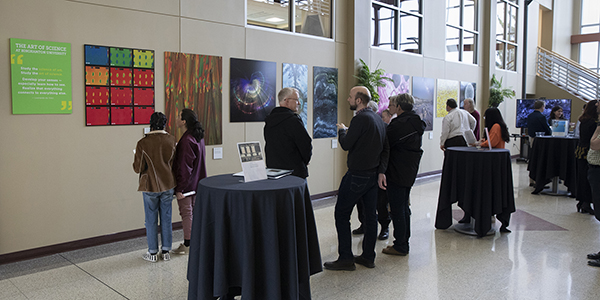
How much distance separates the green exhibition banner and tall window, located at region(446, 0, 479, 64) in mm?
8708

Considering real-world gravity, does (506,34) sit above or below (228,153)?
above

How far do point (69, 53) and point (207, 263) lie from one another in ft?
9.82

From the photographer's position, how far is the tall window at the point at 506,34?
12.9 m

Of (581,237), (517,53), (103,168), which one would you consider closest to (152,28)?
(103,168)

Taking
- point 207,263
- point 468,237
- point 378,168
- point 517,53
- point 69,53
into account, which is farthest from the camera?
point 517,53

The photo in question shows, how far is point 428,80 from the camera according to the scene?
1005 cm

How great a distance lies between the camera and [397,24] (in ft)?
29.9

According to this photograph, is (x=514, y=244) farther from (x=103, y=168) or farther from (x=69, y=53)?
(x=69, y=53)

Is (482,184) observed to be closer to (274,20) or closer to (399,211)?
(399,211)

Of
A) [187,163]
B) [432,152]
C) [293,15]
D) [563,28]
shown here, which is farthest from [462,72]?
[563,28]

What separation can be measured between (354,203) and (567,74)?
49.7 feet

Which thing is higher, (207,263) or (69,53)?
(69,53)

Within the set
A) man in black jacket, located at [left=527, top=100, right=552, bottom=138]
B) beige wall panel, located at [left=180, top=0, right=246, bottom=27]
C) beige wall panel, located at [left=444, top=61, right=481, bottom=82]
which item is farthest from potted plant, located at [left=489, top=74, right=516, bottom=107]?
beige wall panel, located at [left=180, top=0, right=246, bottom=27]

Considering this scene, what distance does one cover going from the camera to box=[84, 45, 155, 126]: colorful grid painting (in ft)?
15.5
